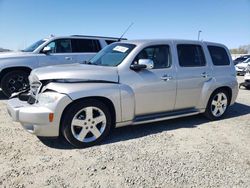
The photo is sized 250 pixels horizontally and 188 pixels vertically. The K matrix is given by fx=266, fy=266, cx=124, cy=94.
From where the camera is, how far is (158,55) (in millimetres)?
5156

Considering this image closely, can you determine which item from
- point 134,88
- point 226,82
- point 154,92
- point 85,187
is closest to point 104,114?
point 134,88

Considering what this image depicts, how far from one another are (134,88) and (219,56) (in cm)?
263

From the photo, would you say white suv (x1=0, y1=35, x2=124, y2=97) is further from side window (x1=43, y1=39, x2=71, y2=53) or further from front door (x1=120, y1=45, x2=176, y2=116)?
front door (x1=120, y1=45, x2=176, y2=116)

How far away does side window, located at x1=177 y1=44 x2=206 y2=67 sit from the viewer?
5398 mm

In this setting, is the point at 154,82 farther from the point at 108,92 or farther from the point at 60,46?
the point at 60,46

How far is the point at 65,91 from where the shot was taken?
3.98 metres

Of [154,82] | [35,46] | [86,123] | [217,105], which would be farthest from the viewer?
[35,46]

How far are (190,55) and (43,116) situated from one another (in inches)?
129

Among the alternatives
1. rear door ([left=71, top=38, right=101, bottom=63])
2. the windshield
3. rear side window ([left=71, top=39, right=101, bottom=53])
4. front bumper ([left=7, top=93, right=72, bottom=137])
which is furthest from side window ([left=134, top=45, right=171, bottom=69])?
the windshield

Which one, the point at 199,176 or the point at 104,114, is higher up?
the point at 104,114

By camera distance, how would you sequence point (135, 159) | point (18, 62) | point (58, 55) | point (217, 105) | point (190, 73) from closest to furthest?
point (135, 159) < point (190, 73) < point (217, 105) < point (18, 62) < point (58, 55)

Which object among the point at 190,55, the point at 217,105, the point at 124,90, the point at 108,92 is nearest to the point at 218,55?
the point at 190,55

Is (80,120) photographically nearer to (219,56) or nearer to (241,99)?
(219,56)

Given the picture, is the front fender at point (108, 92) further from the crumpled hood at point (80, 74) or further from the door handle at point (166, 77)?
the door handle at point (166, 77)
